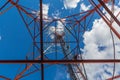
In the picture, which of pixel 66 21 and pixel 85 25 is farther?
pixel 66 21

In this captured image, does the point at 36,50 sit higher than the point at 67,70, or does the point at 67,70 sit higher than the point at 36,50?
the point at 36,50

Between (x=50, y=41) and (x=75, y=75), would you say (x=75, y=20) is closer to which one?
(x=50, y=41)

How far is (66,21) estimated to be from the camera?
1967cm

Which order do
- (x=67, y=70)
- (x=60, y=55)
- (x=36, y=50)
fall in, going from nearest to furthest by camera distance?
1. (x=36, y=50)
2. (x=67, y=70)
3. (x=60, y=55)

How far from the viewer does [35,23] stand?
1723 centimetres

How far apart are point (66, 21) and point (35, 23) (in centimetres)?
312

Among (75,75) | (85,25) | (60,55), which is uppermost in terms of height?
(85,25)

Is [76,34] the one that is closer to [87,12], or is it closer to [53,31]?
[87,12]

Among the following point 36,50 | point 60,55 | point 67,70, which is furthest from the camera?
point 60,55

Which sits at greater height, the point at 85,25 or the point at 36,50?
the point at 85,25

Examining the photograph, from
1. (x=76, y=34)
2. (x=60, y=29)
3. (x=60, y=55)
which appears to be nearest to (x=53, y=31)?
(x=60, y=29)

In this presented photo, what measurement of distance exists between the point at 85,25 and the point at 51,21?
250cm

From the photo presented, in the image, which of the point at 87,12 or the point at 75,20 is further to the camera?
the point at 75,20

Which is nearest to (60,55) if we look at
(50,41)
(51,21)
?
(50,41)
